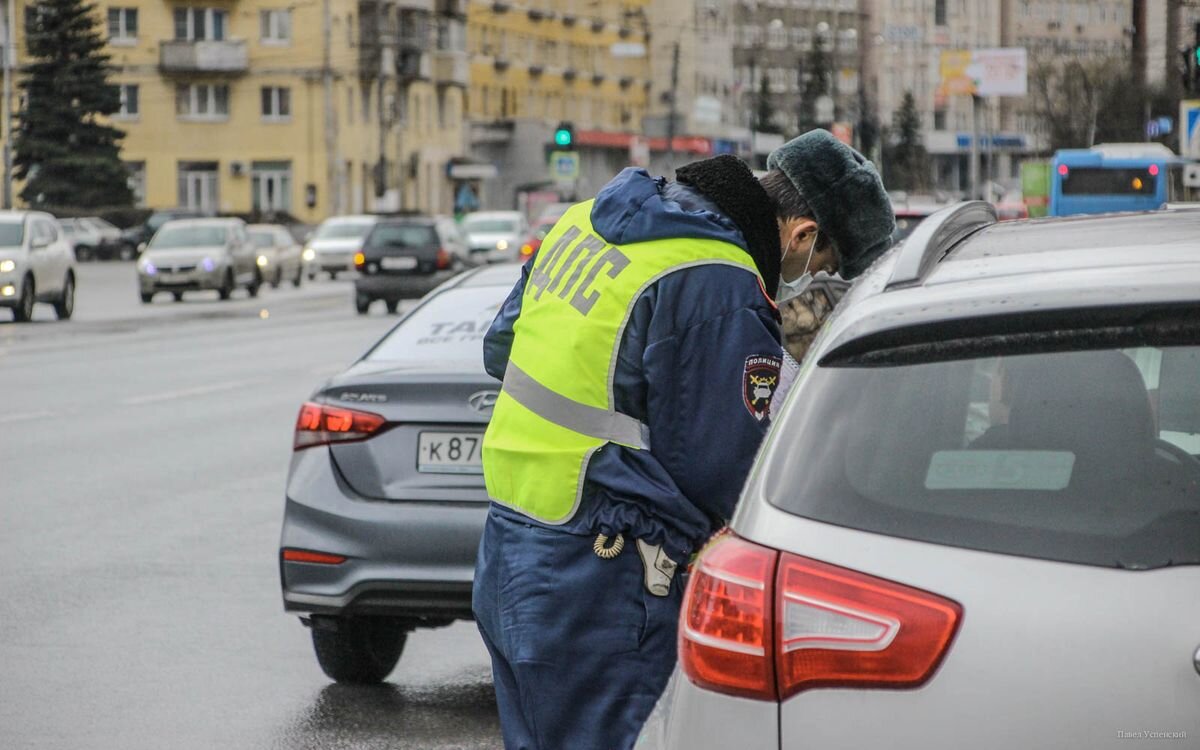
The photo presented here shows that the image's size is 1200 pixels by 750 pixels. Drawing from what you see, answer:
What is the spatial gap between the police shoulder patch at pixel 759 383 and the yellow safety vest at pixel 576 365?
16 cm

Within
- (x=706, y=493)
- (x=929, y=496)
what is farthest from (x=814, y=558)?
(x=706, y=493)

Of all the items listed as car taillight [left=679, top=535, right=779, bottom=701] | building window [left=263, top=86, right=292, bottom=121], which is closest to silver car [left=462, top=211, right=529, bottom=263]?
building window [left=263, top=86, right=292, bottom=121]

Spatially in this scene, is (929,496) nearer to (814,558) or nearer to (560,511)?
(814,558)

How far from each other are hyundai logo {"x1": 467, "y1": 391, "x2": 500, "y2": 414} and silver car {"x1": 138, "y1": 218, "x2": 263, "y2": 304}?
35.0 metres

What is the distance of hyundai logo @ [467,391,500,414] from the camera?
7.09m

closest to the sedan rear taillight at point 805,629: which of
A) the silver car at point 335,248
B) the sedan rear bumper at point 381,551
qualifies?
the sedan rear bumper at point 381,551

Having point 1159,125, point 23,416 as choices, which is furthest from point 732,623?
point 1159,125

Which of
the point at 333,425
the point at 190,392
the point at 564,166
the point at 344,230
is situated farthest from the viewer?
the point at 344,230

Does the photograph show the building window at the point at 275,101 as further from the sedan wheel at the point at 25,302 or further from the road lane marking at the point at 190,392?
the road lane marking at the point at 190,392

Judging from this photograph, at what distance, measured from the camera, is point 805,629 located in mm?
2750

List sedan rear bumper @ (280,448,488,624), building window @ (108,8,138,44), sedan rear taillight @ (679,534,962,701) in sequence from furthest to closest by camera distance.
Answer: building window @ (108,8,138,44) < sedan rear bumper @ (280,448,488,624) < sedan rear taillight @ (679,534,962,701)

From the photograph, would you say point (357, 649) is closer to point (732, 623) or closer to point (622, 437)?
point (622, 437)

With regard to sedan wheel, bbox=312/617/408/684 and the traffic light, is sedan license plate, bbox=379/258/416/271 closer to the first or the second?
the traffic light

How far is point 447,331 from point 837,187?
4.01m
